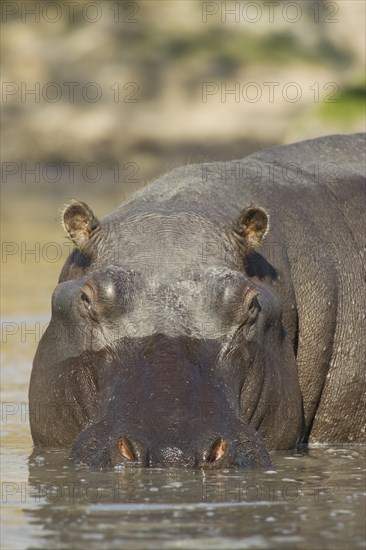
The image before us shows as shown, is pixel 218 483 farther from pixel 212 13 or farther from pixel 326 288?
pixel 212 13

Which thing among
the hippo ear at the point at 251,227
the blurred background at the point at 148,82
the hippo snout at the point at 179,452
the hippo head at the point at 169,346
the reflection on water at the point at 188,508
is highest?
the blurred background at the point at 148,82

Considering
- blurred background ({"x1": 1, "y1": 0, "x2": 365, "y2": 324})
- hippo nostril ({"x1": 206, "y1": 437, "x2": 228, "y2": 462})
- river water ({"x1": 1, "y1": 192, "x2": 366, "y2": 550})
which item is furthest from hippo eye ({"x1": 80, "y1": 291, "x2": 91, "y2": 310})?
blurred background ({"x1": 1, "y1": 0, "x2": 365, "y2": 324})

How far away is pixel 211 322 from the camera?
8180 mm

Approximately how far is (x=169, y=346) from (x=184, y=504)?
1139mm

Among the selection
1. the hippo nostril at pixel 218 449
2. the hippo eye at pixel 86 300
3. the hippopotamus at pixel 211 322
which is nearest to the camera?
the hippo nostril at pixel 218 449

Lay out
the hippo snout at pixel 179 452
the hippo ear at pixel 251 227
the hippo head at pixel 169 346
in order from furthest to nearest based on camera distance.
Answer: the hippo ear at pixel 251 227, the hippo head at pixel 169 346, the hippo snout at pixel 179 452

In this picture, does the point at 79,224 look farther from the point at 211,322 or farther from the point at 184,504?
the point at 184,504

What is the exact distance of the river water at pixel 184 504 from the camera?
6305mm

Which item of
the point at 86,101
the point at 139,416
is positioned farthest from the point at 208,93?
the point at 139,416

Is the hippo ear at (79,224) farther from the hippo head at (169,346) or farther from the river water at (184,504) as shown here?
the river water at (184,504)

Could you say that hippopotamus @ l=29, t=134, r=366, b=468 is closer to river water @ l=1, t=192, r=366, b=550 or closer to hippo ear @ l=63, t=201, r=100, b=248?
hippo ear @ l=63, t=201, r=100, b=248

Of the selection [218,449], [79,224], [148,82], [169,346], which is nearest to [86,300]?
[79,224]

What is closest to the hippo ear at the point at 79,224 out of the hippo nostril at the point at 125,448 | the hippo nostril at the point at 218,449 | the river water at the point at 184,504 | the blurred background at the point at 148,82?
the river water at the point at 184,504

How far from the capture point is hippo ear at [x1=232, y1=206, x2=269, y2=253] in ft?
28.5
